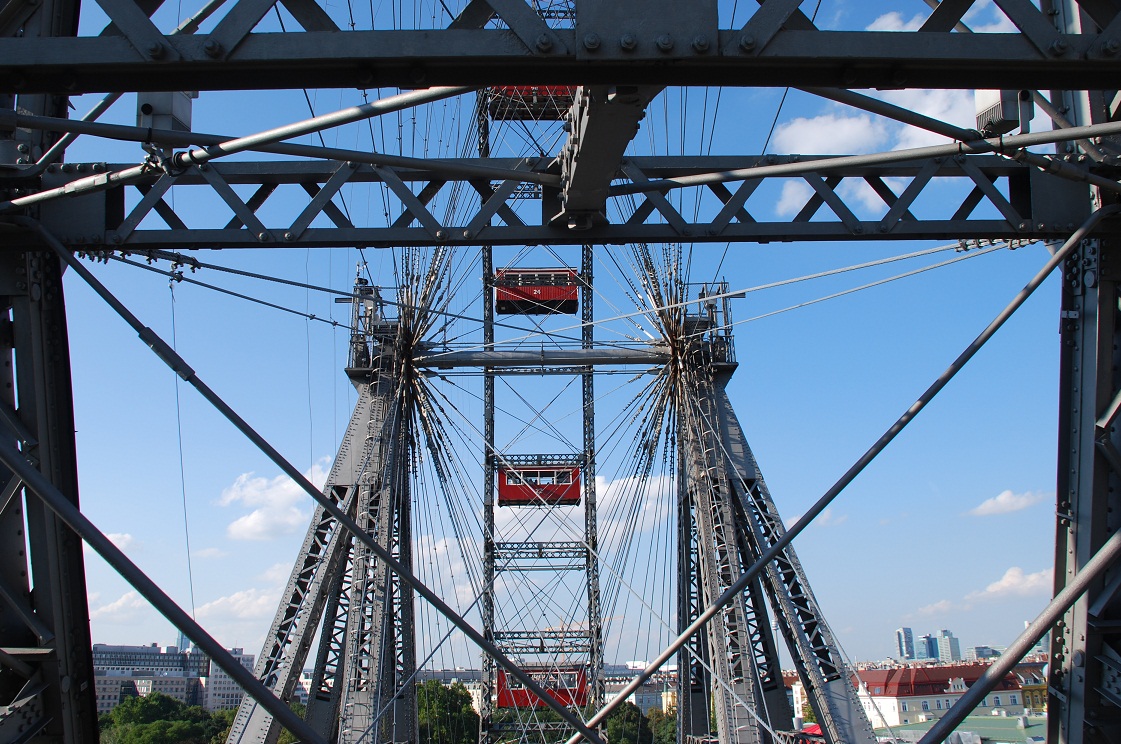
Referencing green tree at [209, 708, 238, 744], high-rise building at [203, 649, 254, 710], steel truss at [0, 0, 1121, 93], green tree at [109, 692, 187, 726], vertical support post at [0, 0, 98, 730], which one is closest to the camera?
steel truss at [0, 0, 1121, 93]

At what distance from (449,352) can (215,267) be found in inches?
397

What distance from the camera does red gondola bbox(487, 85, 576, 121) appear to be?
84.4 feet

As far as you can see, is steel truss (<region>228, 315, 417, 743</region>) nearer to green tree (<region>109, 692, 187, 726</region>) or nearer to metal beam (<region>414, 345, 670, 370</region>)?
metal beam (<region>414, 345, 670, 370</region>)

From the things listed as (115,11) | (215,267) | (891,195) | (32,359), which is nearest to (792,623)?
(891,195)

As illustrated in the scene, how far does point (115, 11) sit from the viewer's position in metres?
3.95

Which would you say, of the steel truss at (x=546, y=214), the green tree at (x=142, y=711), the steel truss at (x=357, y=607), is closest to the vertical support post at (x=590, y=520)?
the steel truss at (x=357, y=607)

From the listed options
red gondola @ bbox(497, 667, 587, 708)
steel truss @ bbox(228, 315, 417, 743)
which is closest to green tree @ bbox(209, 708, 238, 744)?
red gondola @ bbox(497, 667, 587, 708)

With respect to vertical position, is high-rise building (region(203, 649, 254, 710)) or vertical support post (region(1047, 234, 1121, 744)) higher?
vertical support post (region(1047, 234, 1121, 744))

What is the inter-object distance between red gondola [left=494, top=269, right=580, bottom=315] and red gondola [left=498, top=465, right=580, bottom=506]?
4.18 metres

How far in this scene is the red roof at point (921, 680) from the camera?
75938 mm

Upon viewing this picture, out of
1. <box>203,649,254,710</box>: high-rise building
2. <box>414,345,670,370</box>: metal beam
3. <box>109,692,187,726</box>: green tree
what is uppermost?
<box>414,345,670,370</box>: metal beam

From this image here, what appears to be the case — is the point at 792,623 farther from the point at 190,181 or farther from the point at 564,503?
the point at 564,503

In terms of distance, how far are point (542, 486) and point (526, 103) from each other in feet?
30.4

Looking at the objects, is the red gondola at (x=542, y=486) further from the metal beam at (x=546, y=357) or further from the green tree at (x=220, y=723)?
the green tree at (x=220, y=723)
